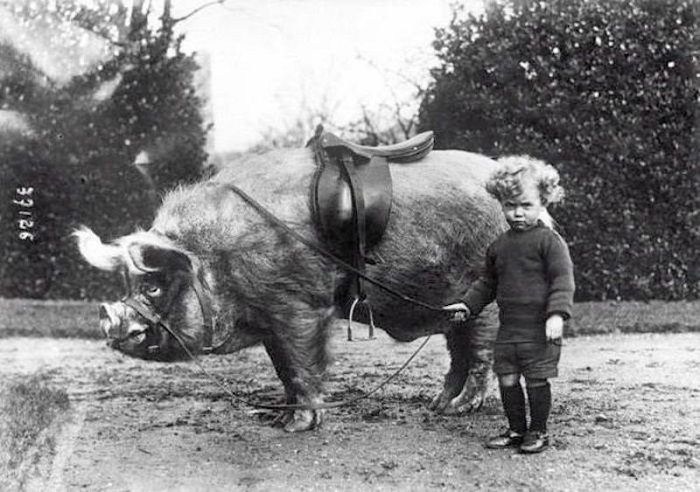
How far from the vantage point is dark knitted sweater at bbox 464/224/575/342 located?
3.69m

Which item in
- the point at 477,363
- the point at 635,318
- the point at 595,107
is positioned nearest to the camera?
the point at 477,363

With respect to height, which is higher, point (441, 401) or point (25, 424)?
point (25, 424)

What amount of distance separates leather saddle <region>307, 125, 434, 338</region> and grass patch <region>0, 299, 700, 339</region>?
4064mm

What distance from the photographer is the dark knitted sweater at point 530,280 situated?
369 cm

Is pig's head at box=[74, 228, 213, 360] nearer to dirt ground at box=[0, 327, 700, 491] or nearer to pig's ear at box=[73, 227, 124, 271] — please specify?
pig's ear at box=[73, 227, 124, 271]

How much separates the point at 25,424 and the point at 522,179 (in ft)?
9.37

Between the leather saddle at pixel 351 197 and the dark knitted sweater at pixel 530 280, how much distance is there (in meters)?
0.77

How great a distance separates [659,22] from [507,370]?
243 inches

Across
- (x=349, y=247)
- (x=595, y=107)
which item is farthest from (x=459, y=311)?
(x=595, y=107)

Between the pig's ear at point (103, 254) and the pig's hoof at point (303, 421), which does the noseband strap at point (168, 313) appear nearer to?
the pig's ear at point (103, 254)

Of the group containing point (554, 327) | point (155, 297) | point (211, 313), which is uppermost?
point (155, 297)

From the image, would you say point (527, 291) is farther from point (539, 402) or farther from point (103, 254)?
point (103, 254)

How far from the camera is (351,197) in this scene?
4.29 metres

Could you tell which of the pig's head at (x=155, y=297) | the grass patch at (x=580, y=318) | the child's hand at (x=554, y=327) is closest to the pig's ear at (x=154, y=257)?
the pig's head at (x=155, y=297)
